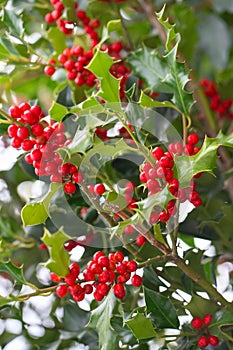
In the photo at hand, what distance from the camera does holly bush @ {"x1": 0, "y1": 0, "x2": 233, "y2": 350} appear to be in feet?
2.00

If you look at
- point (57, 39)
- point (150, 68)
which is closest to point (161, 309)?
point (150, 68)

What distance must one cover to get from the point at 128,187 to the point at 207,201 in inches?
7.9

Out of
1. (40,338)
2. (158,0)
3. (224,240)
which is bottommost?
(40,338)

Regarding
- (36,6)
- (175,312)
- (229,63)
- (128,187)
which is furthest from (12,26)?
(229,63)

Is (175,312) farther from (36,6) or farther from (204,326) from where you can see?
(36,6)

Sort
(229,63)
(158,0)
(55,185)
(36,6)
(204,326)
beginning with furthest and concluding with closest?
(229,63)
(158,0)
(36,6)
(204,326)
(55,185)

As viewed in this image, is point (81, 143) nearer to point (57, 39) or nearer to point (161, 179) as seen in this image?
point (161, 179)

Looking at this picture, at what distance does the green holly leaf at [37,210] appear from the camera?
0.61m

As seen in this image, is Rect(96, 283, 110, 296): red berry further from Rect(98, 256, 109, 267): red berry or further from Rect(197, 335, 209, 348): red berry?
Rect(197, 335, 209, 348): red berry

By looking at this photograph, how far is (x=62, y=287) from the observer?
0.64 m

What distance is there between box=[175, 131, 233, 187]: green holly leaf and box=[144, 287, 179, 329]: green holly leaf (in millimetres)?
147

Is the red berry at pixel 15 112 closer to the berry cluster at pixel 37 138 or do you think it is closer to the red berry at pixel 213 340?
the berry cluster at pixel 37 138

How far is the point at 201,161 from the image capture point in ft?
1.88

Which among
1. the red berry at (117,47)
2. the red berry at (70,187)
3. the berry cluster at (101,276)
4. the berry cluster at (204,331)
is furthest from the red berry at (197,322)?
the red berry at (117,47)
